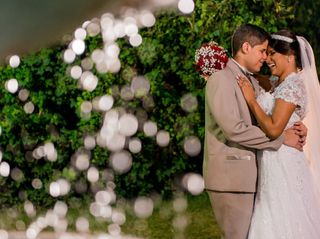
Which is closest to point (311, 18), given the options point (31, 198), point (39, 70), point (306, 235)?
point (39, 70)

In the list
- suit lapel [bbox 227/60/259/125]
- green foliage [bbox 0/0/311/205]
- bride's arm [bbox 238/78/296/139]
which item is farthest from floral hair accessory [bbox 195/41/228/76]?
green foliage [bbox 0/0/311/205]

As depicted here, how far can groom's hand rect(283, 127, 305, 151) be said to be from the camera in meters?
3.31

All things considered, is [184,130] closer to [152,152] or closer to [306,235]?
[152,152]

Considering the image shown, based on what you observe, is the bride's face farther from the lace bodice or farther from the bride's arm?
the bride's arm

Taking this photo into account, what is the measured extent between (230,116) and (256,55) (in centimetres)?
39

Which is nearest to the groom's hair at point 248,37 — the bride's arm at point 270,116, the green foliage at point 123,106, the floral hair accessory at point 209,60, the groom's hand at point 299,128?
the floral hair accessory at point 209,60

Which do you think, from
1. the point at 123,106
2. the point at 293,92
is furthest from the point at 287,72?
the point at 123,106

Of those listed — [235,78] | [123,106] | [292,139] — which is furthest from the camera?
[123,106]

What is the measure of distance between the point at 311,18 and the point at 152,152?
2386 mm

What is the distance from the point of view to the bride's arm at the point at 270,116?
9.71 feet

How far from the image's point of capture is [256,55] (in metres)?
3.15

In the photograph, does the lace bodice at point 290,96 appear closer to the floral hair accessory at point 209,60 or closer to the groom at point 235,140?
the groom at point 235,140

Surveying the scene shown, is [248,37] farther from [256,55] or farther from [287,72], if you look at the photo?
[287,72]

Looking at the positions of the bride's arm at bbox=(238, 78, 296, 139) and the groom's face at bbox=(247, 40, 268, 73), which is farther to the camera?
the groom's face at bbox=(247, 40, 268, 73)
